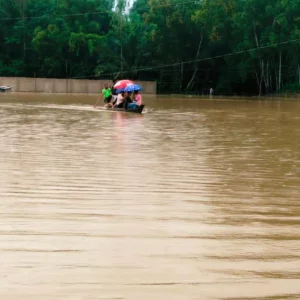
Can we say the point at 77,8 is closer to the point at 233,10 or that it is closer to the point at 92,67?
the point at 92,67

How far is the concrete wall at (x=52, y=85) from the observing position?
6122 centimetres

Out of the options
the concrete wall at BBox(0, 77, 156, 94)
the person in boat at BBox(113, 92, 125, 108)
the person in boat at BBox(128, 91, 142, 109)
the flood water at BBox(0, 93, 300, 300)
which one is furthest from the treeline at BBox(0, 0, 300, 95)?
the flood water at BBox(0, 93, 300, 300)

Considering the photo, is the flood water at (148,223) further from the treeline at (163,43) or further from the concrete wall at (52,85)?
the concrete wall at (52,85)

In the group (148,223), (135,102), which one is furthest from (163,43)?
(148,223)

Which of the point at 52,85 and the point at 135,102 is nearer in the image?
the point at 135,102

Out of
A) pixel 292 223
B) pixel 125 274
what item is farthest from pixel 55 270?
pixel 292 223

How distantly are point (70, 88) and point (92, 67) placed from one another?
7.56 metres

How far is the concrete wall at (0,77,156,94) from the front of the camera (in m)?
61.2

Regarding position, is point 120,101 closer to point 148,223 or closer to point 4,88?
point 148,223

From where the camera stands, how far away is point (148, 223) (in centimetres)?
518

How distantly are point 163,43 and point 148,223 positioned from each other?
194 ft

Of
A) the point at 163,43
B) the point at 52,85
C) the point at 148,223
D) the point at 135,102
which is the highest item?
the point at 163,43

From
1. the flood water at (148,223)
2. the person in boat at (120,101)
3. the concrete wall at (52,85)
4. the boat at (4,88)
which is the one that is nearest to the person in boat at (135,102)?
the person in boat at (120,101)

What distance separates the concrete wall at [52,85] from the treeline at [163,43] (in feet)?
10.3
